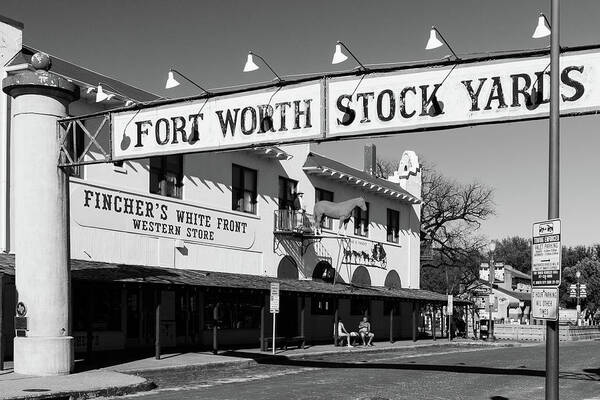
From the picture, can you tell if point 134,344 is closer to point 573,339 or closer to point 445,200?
point 573,339

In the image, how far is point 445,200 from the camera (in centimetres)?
6600

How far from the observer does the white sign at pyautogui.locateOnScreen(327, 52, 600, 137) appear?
44.5ft

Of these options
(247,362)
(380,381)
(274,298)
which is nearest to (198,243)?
(274,298)

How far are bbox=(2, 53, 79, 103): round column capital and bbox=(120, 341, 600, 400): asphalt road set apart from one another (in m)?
7.06

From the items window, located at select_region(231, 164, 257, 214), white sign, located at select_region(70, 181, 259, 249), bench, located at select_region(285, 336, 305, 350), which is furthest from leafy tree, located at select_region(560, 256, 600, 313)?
white sign, located at select_region(70, 181, 259, 249)

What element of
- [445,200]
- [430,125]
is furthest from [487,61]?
[445,200]

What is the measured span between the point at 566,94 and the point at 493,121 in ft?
4.46

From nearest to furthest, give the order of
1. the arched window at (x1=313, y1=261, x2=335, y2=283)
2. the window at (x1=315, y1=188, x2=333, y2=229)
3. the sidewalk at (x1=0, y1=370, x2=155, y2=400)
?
the sidewalk at (x1=0, y1=370, x2=155, y2=400)
the arched window at (x1=313, y1=261, x2=335, y2=283)
the window at (x1=315, y1=188, x2=333, y2=229)

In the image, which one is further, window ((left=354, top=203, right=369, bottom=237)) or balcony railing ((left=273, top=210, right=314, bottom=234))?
window ((left=354, top=203, right=369, bottom=237))

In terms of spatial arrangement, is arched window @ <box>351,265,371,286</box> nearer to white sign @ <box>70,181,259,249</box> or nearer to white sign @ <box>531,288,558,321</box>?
white sign @ <box>70,181,259,249</box>

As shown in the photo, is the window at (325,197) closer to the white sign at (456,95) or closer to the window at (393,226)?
the window at (393,226)

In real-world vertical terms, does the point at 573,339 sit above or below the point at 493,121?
below

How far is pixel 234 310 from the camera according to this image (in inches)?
1238

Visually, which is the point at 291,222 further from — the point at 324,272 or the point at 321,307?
the point at 321,307
